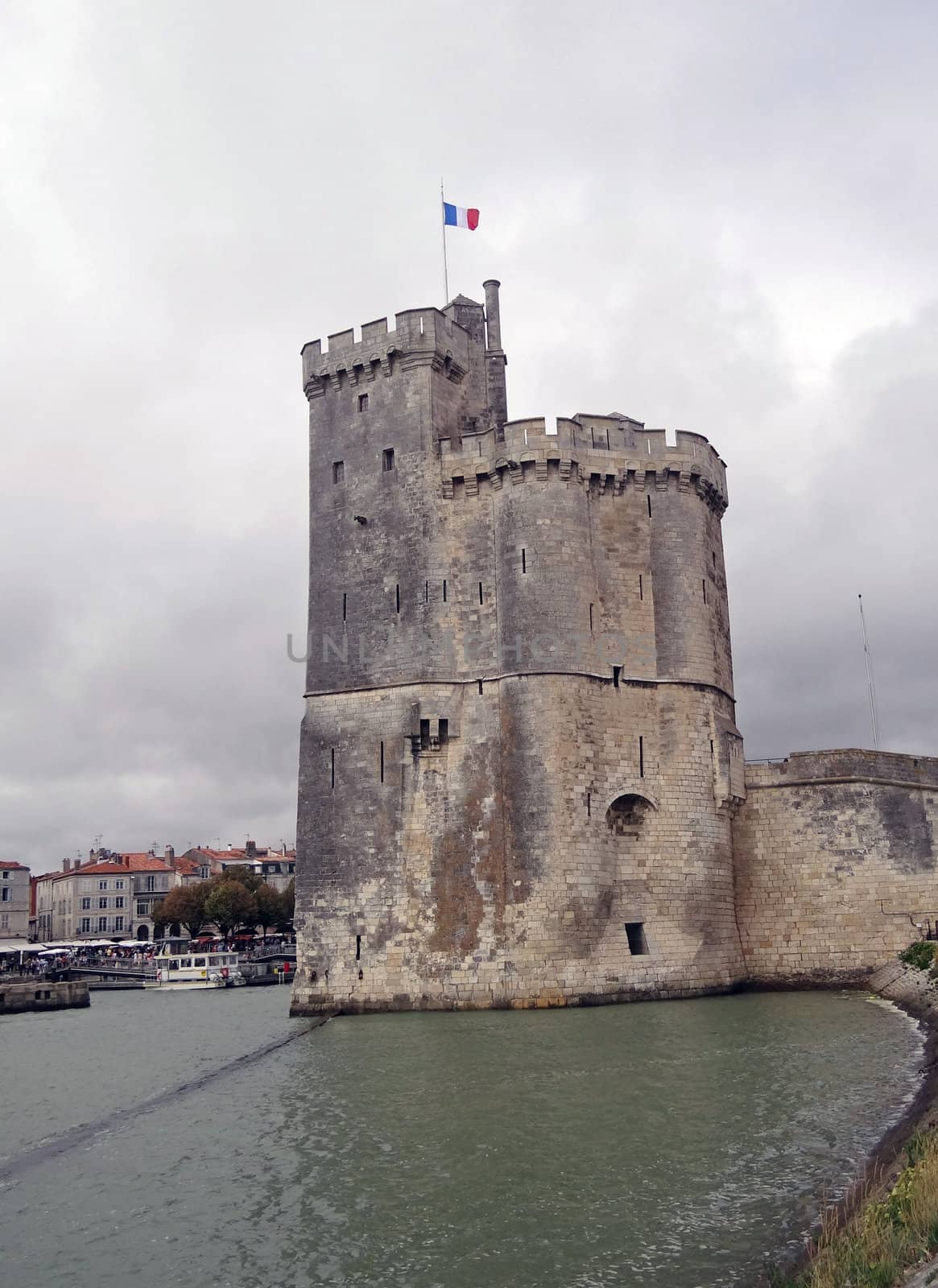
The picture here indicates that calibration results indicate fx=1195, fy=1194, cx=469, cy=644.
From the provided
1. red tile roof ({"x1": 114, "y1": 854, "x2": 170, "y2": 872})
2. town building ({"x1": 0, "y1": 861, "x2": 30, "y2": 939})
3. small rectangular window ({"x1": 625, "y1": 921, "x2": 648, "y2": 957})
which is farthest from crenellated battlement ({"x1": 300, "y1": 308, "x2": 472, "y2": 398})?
red tile roof ({"x1": 114, "y1": 854, "x2": 170, "y2": 872})

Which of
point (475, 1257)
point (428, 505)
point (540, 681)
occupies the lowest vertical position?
point (475, 1257)

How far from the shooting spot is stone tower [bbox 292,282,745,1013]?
2666 centimetres

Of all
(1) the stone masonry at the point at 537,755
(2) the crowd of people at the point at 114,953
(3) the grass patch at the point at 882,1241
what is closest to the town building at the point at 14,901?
(2) the crowd of people at the point at 114,953

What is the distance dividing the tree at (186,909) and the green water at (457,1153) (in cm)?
4488

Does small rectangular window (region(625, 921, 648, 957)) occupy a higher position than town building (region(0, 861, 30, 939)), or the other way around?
town building (region(0, 861, 30, 939))

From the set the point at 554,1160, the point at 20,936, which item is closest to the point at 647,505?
the point at 554,1160

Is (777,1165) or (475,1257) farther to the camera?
(777,1165)

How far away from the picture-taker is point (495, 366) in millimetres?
33219

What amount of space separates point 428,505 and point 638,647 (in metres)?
6.23

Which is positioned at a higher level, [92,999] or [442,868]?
[442,868]

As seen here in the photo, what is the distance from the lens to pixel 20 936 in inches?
3214

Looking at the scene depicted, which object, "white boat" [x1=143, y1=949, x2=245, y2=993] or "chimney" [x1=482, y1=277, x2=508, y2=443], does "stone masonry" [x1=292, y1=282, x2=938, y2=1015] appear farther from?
"white boat" [x1=143, y1=949, x2=245, y2=993]

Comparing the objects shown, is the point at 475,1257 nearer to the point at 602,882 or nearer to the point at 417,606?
the point at 602,882

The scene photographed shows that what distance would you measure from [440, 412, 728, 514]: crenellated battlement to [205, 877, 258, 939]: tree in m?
40.8
